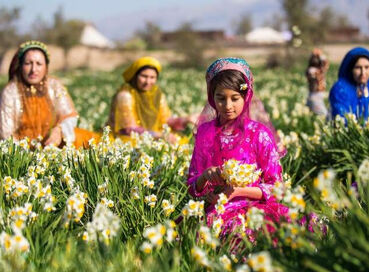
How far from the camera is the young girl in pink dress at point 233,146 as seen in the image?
3.58 m

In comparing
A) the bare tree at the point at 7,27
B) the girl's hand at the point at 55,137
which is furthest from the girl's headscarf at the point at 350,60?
the bare tree at the point at 7,27

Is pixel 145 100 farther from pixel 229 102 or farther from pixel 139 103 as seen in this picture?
pixel 229 102

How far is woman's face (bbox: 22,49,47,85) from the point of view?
228 inches

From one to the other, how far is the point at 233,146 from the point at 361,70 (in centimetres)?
293

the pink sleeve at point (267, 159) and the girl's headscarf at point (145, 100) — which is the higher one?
the girl's headscarf at point (145, 100)

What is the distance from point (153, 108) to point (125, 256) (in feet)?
14.4

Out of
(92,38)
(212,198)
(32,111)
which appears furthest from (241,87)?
(92,38)

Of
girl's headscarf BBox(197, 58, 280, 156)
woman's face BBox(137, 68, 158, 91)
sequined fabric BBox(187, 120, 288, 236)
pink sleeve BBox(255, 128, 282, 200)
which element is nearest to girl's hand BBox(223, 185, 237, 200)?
sequined fabric BBox(187, 120, 288, 236)

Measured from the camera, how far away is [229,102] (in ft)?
11.9

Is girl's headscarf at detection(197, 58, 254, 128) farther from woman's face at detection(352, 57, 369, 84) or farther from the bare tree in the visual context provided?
the bare tree

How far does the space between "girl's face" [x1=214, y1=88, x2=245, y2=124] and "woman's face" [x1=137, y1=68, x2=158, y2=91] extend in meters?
3.22

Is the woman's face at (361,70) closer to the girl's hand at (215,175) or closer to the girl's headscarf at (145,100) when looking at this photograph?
the girl's headscarf at (145,100)

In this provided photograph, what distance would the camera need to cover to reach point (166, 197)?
4113 mm

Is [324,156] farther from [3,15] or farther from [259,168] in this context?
[3,15]
